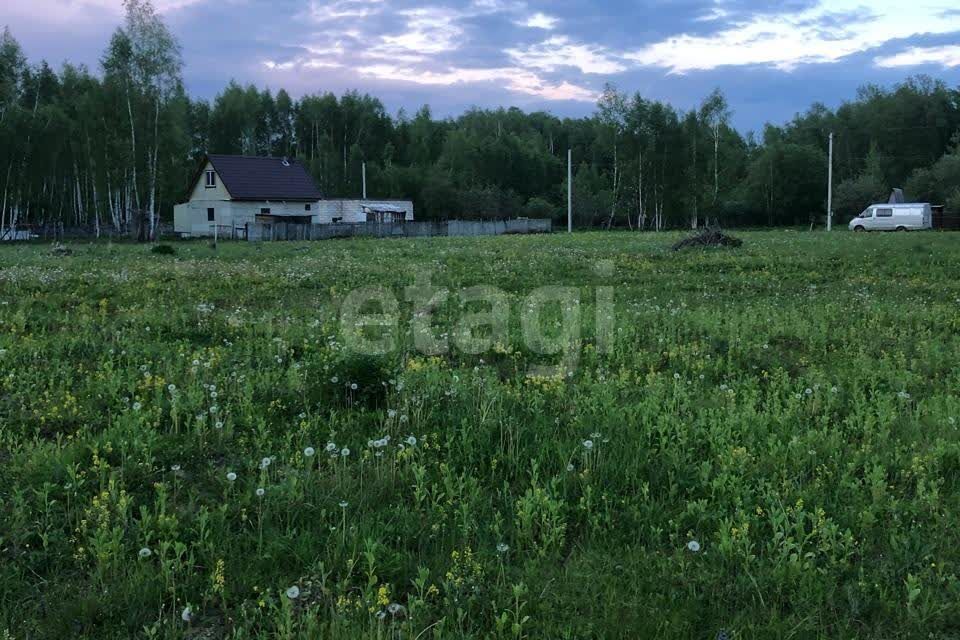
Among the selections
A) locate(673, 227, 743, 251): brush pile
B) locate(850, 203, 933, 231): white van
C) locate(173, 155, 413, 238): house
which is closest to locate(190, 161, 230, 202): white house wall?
locate(173, 155, 413, 238): house

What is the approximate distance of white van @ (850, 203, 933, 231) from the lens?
169ft

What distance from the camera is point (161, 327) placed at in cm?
942

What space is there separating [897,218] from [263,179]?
161 feet

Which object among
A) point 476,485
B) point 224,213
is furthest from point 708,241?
point 224,213

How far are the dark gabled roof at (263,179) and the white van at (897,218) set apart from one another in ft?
143

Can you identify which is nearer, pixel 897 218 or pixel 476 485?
pixel 476 485

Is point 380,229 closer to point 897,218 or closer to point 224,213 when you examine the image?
point 224,213

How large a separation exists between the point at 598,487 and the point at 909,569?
5.55ft

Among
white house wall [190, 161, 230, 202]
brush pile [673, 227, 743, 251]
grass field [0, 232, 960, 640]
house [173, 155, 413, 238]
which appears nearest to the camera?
grass field [0, 232, 960, 640]

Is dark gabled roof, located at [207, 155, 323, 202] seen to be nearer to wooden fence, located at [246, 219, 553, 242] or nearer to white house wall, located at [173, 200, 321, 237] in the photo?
white house wall, located at [173, 200, 321, 237]

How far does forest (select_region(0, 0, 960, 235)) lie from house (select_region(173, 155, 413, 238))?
282 cm

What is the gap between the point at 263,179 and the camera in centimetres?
6344

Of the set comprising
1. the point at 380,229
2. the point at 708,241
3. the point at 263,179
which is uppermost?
the point at 263,179

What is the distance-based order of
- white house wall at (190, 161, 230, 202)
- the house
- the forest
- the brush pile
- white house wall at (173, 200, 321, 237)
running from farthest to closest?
white house wall at (190, 161, 230, 202)
the house
white house wall at (173, 200, 321, 237)
the forest
the brush pile
